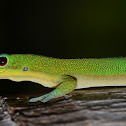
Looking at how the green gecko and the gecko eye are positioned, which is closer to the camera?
the gecko eye

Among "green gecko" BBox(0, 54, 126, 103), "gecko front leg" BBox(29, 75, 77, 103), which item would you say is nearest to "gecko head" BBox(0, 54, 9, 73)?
"green gecko" BBox(0, 54, 126, 103)

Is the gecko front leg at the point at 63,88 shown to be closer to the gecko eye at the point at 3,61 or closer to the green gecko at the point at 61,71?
the green gecko at the point at 61,71

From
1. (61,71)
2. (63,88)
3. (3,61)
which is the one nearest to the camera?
(63,88)

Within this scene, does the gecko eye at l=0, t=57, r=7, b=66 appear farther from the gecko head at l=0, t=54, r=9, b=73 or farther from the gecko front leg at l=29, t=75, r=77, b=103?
the gecko front leg at l=29, t=75, r=77, b=103

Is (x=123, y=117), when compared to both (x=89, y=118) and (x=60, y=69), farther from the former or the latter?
(x=60, y=69)

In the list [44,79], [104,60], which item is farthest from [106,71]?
[44,79]

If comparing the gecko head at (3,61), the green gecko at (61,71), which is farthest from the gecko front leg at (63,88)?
the gecko head at (3,61)

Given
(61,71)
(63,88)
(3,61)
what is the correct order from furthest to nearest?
(61,71), (3,61), (63,88)

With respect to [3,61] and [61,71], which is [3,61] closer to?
[3,61]

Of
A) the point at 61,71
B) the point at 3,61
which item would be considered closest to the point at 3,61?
the point at 3,61
